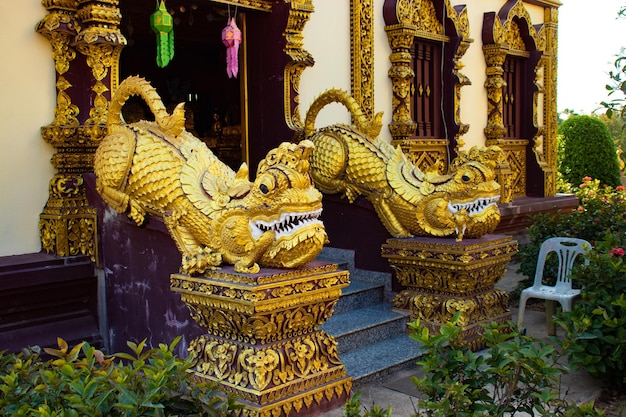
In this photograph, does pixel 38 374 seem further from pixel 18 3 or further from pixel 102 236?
pixel 18 3

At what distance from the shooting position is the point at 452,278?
4992mm

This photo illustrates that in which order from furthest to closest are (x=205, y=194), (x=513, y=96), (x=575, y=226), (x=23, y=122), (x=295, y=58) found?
(x=513, y=96) < (x=575, y=226) < (x=295, y=58) < (x=23, y=122) < (x=205, y=194)

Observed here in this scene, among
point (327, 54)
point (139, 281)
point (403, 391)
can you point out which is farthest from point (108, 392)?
point (327, 54)

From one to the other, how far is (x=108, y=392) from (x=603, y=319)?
304 centimetres

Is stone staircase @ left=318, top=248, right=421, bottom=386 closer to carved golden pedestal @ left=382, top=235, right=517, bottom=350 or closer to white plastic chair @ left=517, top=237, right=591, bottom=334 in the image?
carved golden pedestal @ left=382, top=235, right=517, bottom=350

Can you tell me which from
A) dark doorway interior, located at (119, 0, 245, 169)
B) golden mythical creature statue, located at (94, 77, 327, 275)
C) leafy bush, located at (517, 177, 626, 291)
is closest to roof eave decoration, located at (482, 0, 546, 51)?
leafy bush, located at (517, 177, 626, 291)

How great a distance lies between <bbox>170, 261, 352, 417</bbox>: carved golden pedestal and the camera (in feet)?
11.1

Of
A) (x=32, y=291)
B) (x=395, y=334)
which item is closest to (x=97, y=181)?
(x=32, y=291)

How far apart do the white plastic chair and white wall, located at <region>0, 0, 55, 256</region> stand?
3.64 meters

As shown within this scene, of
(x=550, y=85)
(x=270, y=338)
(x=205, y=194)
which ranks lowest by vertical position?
(x=270, y=338)

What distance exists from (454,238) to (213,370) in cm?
227

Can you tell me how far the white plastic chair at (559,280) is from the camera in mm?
5242

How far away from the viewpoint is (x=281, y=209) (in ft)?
11.3

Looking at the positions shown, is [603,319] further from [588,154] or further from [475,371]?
[588,154]
